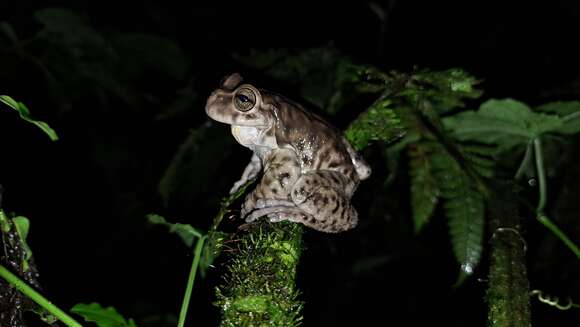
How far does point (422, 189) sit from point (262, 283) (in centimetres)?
123

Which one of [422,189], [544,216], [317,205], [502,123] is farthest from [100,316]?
[502,123]

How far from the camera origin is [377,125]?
242cm

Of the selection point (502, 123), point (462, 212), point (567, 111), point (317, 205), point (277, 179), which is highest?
point (567, 111)

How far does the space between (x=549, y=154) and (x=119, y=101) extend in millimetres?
4589

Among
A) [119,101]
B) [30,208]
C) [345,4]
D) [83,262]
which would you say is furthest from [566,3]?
[30,208]

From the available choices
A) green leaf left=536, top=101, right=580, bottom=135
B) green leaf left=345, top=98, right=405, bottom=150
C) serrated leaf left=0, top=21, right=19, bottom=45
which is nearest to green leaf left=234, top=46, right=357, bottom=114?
green leaf left=345, top=98, right=405, bottom=150

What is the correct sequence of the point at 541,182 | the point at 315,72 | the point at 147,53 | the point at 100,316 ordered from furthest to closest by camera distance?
the point at 147,53 → the point at 315,72 → the point at 541,182 → the point at 100,316

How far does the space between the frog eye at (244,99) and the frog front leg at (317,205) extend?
1.37 feet

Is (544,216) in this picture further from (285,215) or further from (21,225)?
(21,225)

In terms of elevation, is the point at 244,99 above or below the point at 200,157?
below

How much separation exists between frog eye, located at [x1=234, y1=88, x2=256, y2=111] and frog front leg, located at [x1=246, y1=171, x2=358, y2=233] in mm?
418

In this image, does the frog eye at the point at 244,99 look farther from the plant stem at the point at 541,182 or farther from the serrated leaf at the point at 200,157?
the plant stem at the point at 541,182

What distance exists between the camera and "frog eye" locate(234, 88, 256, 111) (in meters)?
2.28

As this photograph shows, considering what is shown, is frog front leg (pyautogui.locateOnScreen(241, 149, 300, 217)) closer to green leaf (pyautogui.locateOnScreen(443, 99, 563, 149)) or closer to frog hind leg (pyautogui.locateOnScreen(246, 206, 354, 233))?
frog hind leg (pyautogui.locateOnScreen(246, 206, 354, 233))
